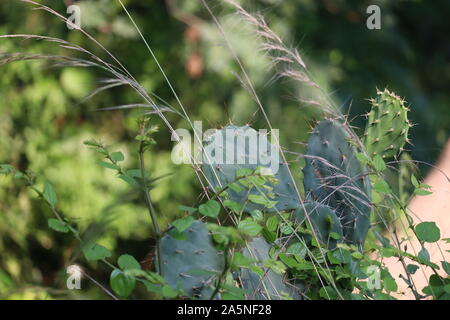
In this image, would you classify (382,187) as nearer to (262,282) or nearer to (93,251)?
(262,282)

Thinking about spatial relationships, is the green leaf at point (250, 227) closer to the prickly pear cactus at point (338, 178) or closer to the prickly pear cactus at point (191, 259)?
the prickly pear cactus at point (191, 259)

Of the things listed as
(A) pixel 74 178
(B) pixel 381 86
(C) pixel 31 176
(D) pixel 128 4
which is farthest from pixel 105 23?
(C) pixel 31 176

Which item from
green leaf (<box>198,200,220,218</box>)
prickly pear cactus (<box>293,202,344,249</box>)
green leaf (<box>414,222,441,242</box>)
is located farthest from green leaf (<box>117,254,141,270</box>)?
green leaf (<box>414,222,441,242</box>)

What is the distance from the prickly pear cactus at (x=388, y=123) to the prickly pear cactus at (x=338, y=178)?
103mm

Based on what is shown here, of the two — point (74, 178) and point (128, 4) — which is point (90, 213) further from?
point (128, 4)

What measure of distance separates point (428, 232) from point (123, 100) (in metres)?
2.77

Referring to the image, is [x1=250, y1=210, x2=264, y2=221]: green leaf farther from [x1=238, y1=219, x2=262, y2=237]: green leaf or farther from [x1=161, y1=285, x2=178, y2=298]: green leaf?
[x1=161, y1=285, x2=178, y2=298]: green leaf

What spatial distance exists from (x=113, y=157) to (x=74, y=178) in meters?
2.48

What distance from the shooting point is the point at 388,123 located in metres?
1.39

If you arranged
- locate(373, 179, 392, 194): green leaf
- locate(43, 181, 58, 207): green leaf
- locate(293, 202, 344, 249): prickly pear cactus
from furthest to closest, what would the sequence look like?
locate(293, 202, 344, 249): prickly pear cactus < locate(373, 179, 392, 194): green leaf < locate(43, 181, 58, 207): green leaf

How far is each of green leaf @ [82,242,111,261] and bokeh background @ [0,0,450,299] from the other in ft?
7.61

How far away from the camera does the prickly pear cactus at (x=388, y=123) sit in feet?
4.55

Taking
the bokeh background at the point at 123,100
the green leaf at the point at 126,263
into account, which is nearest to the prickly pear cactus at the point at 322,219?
the green leaf at the point at 126,263

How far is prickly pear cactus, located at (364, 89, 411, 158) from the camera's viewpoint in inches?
54.6
